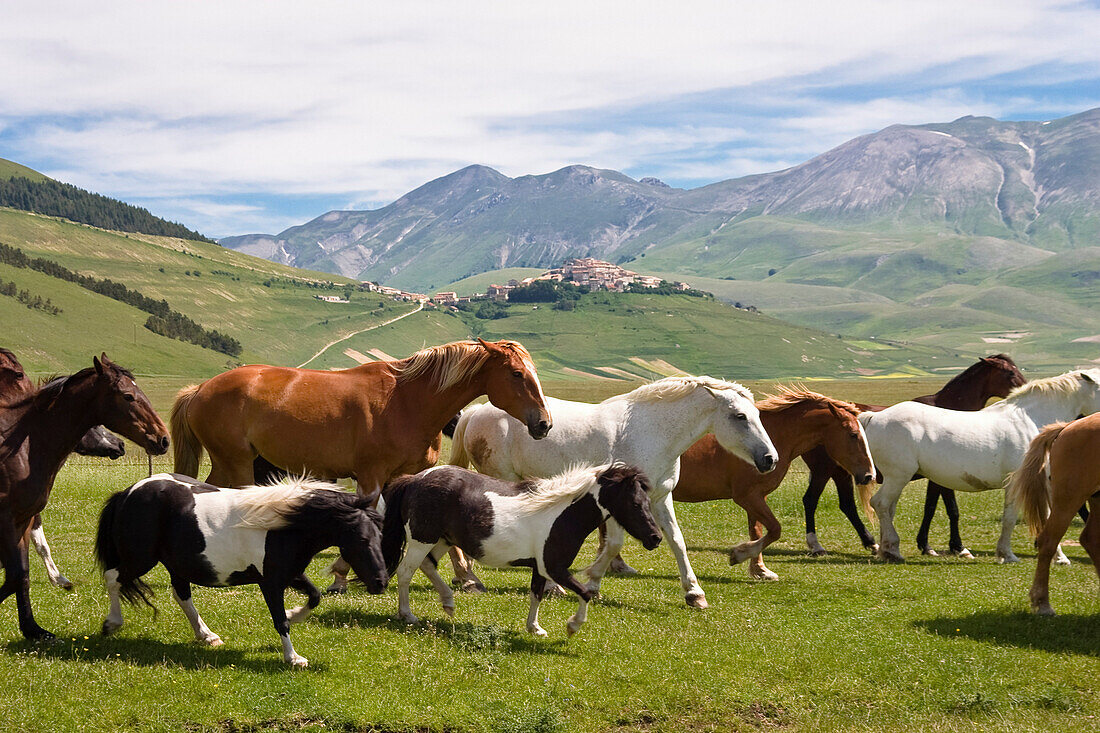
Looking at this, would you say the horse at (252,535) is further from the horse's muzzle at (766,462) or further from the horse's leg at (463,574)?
the horse's muzzle at (766,462)

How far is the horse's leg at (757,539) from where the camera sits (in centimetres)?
1387

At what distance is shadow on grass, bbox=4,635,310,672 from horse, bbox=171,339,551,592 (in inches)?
107

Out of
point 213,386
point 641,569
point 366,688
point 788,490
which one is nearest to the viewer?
point 366,688

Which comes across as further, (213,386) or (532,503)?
(213,386)

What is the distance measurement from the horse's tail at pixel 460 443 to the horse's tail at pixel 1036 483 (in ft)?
27.8

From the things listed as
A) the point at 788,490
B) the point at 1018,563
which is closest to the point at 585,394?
the point at 788,490

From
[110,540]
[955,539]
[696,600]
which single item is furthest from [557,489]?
[955,539]

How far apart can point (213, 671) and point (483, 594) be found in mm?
4547

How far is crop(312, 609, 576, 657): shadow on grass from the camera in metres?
9.79

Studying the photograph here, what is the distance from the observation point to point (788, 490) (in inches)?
1054

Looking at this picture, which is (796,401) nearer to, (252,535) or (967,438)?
(967,438)

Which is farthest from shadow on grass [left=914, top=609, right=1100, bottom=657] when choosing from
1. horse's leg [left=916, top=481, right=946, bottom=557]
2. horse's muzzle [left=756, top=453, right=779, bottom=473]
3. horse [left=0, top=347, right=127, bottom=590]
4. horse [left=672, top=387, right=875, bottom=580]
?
horse [left=0, top=347, right=127, bottom=590]

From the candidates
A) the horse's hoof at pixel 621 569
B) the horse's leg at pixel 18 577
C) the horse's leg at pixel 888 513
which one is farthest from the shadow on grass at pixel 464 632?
the horse's leg at pixel 888 513

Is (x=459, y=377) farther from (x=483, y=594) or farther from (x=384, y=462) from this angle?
(x=483, y=594)
